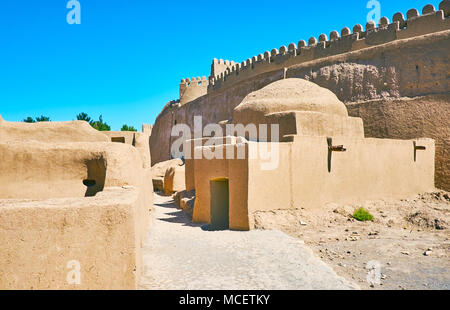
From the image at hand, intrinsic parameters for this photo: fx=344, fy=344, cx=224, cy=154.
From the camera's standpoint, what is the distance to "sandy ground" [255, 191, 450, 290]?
5.73 metres

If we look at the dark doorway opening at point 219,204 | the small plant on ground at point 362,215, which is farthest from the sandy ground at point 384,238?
the dark doorway opening at point 219,204

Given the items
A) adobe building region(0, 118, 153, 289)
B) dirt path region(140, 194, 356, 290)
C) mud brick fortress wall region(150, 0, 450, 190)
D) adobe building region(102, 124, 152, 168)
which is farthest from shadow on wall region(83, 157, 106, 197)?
mud brick fortress wall region(150, 0, 450, 190)

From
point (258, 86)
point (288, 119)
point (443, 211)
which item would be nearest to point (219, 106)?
point (258, 86)

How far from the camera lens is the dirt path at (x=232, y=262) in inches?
196

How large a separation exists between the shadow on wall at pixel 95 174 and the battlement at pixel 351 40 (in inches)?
A: 607

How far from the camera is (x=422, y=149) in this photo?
13500 mm

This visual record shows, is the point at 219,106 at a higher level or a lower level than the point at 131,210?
higher

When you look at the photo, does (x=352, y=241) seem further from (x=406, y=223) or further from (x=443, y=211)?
(x=443, y=211)

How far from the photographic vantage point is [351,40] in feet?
58.8

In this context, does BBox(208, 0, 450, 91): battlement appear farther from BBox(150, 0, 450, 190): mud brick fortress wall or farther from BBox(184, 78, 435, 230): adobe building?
BBox(184, 78, 435, 230): adobe building

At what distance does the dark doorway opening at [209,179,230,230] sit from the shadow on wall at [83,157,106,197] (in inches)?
154

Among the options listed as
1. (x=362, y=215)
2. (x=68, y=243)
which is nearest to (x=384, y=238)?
(x=362, y=215)

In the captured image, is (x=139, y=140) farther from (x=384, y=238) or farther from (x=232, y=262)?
(x=384, y=238)
